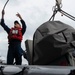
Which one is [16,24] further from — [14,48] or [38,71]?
[38,71]

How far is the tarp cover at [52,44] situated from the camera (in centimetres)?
383

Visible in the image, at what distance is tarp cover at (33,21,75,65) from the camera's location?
3828 millimetres

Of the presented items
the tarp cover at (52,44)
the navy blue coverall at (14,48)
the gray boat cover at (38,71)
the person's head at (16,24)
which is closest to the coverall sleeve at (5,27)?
the navy blue coverall at (14,48)

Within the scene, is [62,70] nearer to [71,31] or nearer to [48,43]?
[48,43]

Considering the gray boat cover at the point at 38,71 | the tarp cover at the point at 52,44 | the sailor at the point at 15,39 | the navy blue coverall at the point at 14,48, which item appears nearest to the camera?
the gray boat cover at the point at 38,71

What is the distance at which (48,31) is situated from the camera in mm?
4230

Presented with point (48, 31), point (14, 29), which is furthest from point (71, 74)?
point (14, 29)

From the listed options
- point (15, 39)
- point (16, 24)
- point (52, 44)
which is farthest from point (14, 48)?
point (52, 44)

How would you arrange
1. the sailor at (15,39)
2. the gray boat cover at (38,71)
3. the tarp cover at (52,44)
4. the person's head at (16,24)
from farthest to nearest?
the person's head at (16,24) < the sailor at (15,39) < the tarp cover at (52,44) < the gray boat cover at (38,71)

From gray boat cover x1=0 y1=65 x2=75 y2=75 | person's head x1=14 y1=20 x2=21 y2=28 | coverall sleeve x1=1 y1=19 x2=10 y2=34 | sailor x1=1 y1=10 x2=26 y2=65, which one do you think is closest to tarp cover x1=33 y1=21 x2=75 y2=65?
gray boat cover x1=0 y1=65 x2=75 y2=75

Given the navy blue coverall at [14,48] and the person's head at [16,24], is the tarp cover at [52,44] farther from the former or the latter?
the person's head at [16,24]

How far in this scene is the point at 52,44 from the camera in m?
3.86

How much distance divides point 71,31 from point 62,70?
1955 millimetres

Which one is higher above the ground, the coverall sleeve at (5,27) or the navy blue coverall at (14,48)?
the coverall sleeve at (5,27)
